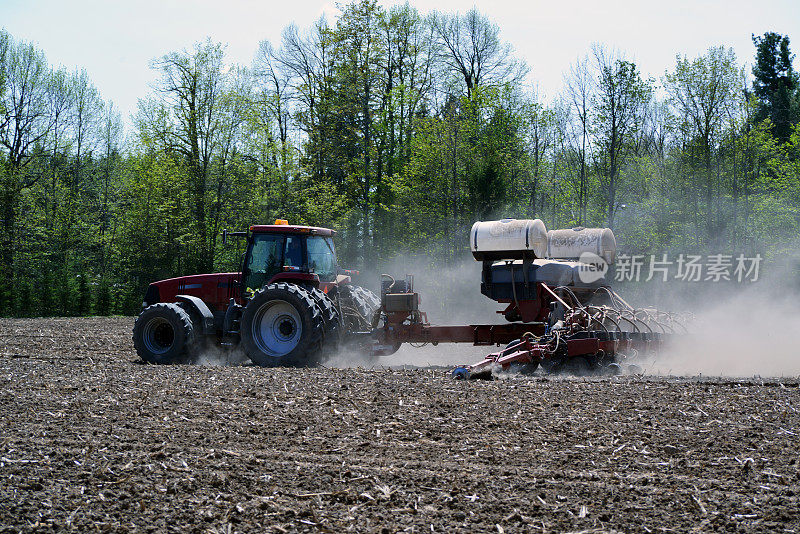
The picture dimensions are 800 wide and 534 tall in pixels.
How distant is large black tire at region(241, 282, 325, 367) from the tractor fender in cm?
127

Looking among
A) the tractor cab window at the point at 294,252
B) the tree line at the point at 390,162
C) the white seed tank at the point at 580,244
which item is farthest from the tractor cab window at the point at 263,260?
the tree line at the point at 390,162

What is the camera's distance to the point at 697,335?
37.0 feet

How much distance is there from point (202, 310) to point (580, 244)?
261 inches

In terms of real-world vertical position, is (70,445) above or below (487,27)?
below

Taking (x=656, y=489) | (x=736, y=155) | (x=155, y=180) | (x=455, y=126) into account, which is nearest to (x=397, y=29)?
(x=455, y=126)

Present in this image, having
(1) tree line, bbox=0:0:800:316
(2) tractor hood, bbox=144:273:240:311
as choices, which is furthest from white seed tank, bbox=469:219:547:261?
(1) tree line, bbox=0:0:800:316

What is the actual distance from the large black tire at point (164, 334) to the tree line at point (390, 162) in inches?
771

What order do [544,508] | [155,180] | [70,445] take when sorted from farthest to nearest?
[155,180]
[70,445]
[544,508]

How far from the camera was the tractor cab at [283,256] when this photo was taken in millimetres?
12133

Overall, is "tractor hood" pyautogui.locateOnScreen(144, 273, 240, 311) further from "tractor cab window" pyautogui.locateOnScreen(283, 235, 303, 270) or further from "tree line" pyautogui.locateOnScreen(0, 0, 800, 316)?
"tree line" pyautogui.locateOnScreen(0, 0, 800, 316)

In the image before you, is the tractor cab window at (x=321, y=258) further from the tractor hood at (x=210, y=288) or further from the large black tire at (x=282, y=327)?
the tractor hood at (x=210, y=288)

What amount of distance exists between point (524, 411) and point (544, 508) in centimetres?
278

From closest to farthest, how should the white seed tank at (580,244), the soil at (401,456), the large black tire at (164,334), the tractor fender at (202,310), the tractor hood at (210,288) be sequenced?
A: 1. the soil at (401,456)
2. the white seed tank at (580,244)
3. the large black tire at (164,334)
4. the tractor fender at (202,310)
5. the tractor hood at (210,288)

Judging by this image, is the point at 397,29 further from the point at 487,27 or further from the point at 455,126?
the point at 455,126
